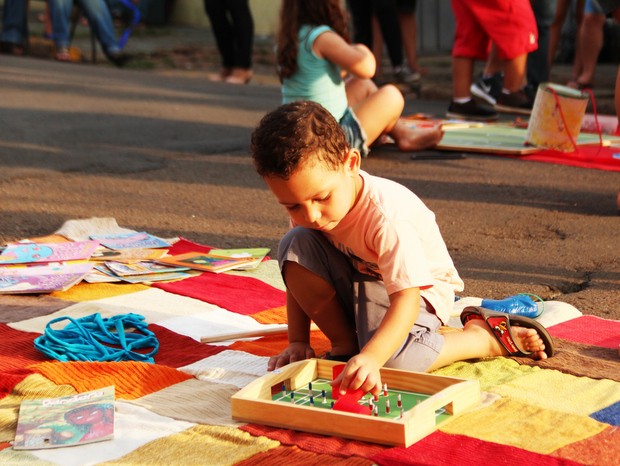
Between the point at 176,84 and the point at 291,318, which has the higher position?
the point at 291,318

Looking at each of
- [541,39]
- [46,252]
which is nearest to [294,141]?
[46,252]

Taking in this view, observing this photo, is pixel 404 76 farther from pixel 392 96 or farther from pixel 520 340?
pixel 520 340

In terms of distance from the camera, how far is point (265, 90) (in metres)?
9.20

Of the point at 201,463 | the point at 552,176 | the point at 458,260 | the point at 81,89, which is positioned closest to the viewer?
the point at 201,463

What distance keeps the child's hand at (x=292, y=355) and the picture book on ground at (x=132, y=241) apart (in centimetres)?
136

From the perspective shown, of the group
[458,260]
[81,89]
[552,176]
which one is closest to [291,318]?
[458,260]

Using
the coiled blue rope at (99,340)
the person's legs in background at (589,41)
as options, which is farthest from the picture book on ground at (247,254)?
the person's legs in background at (589,41)

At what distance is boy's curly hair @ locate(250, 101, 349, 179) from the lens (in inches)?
92.1

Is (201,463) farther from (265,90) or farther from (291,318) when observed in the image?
(265,90)

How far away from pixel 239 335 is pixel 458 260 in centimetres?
127

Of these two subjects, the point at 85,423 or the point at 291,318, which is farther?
the point at 291,318

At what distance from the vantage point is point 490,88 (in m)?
7.59

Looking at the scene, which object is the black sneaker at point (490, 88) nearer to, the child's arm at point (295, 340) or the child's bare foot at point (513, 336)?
the child's bare foot at point (513, 336)

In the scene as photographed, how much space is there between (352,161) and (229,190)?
2.77 meters
